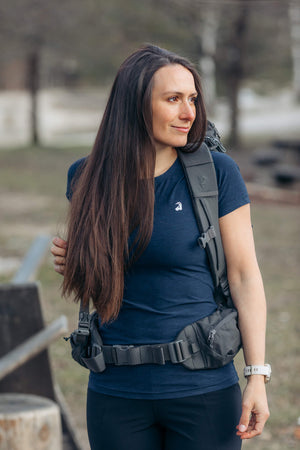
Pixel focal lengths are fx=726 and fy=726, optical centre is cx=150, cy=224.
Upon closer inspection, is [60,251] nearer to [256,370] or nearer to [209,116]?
[256,370]

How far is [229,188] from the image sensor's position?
209 centimetres

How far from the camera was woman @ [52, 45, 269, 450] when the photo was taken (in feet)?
6.67

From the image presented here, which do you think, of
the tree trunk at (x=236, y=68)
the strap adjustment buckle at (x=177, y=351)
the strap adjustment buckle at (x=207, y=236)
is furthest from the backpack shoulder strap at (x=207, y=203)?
the tree trunk at (x=236, y=68)

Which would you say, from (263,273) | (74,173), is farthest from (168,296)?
(263,273)

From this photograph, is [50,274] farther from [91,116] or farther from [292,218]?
[91,116]

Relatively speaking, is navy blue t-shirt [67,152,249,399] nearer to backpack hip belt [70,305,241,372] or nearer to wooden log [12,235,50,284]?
backpack hip belt [70,305,241,372]

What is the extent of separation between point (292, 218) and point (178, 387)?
10206 mm

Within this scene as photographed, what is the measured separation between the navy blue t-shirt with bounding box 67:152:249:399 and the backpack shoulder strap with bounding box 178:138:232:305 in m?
0.03

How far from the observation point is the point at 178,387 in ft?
6.62

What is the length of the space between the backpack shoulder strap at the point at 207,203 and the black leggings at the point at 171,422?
34 centimetres

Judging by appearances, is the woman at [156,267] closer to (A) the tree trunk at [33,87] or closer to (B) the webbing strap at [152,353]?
(B) the webbing strap at [152,353]

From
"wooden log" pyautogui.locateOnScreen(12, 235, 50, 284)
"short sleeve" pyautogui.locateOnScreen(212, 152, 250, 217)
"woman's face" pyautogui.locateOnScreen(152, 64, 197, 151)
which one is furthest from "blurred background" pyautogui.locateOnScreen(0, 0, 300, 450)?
"woman's face" pyautogui.locateOnScreen(152, 64, 197, 151)

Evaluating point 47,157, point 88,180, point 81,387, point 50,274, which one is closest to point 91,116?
point 47,157

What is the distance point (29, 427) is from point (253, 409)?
177 centimetres
